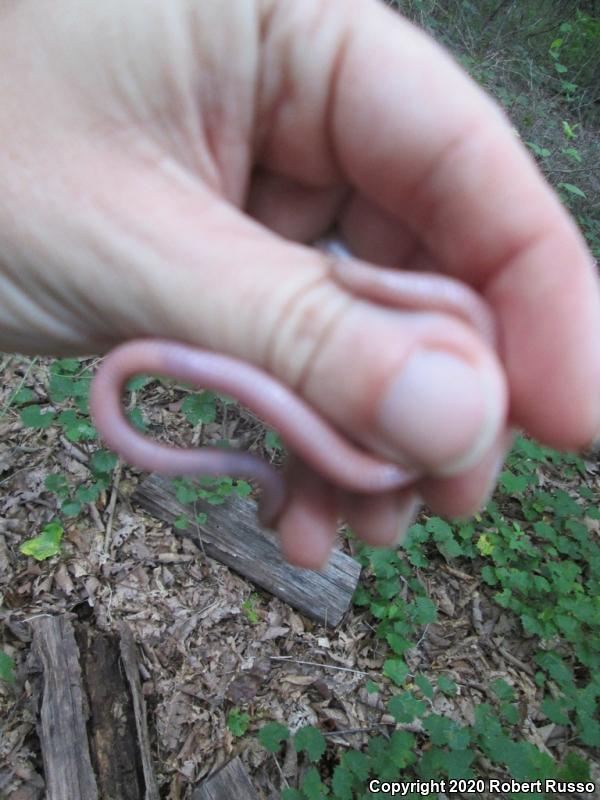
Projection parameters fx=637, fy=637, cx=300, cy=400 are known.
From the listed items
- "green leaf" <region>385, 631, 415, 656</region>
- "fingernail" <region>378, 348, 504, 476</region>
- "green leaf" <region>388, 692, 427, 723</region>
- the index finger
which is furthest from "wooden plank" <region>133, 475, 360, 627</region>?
"fingernail" <region>378, 348, 504, 476</region>

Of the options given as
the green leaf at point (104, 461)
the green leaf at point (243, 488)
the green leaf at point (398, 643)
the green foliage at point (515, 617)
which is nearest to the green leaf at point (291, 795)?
the green foliage at point (515, 617)

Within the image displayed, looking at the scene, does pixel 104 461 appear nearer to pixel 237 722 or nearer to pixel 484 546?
pixel 237 722

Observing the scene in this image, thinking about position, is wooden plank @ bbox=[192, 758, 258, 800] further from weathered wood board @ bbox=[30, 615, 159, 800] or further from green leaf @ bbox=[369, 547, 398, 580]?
green leaf @ bbox=[369, 547, 398, 580]

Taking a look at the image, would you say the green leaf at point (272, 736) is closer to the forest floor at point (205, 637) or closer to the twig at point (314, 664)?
the forest floor at point (205, 637)

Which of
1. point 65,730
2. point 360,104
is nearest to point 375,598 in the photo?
point 65,730

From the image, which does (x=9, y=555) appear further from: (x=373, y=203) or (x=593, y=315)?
(x=593, y=315)
